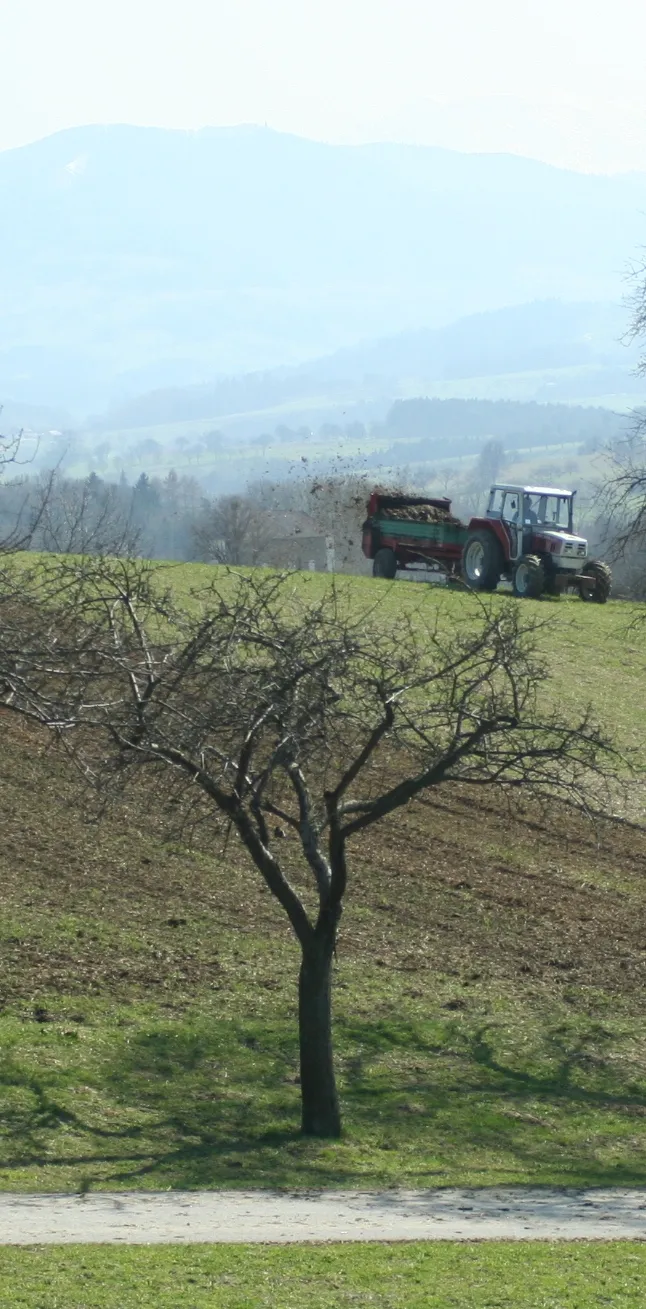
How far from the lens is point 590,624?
33281mm

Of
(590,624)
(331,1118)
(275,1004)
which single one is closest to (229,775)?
(331,1118)

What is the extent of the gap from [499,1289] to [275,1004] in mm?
6294

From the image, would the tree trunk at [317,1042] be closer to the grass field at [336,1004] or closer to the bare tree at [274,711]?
the bare tree at [274,711]

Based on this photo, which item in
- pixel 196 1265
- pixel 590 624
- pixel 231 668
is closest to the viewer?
pixel 196 1265

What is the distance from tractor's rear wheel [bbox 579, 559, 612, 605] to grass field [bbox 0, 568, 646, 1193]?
17.3 meters

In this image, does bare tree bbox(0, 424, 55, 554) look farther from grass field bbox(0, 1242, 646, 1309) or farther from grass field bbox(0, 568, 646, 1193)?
grass field bbox(0, 1242, 646, 1309)

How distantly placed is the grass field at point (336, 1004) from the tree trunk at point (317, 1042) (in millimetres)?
231

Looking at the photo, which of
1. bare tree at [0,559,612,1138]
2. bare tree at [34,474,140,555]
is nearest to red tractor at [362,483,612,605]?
bare tree at [34,474,140,555]

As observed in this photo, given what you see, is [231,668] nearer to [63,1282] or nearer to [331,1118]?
[331,1118]

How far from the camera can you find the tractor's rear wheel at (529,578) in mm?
36125

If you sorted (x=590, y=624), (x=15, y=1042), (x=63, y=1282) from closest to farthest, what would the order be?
(x=63, y=1282) < (x=15, y=1042) < (x=590, y=624)

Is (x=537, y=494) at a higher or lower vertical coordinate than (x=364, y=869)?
higher

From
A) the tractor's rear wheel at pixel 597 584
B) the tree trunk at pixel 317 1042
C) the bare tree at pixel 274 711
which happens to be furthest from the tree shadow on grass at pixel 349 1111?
the tractor's rear wheel at pixel 597 584

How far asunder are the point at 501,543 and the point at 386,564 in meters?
3.15
